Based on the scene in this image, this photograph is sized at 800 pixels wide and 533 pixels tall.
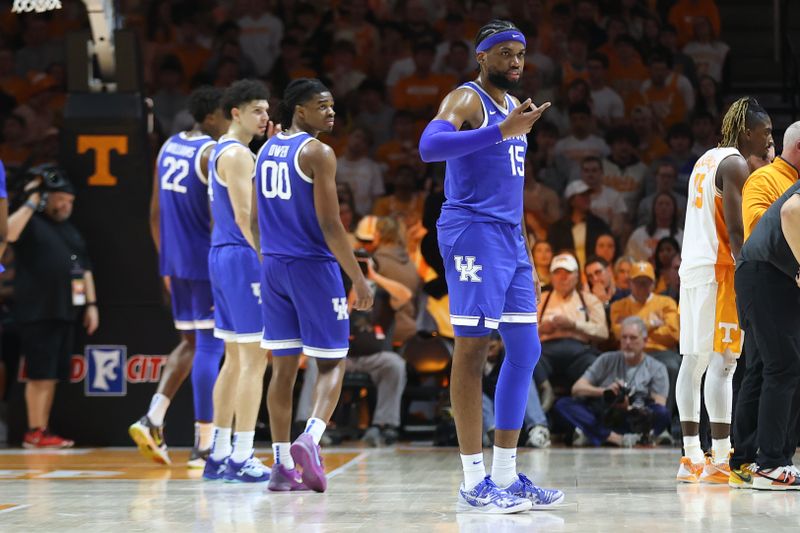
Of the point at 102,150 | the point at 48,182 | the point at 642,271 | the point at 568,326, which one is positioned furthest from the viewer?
the point at 642,271

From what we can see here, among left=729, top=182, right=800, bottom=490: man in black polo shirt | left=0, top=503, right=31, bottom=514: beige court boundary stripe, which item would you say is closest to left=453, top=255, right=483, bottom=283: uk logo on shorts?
left=729, top=182, right=800, bottom=490: man in black polo shirt

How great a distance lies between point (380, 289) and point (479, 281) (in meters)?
4.97

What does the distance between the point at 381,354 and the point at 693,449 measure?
12.2 feet

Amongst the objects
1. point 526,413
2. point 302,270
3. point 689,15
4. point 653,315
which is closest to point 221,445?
point 302,270

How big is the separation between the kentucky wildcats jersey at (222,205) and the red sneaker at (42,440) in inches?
119

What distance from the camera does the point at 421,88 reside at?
13.7m

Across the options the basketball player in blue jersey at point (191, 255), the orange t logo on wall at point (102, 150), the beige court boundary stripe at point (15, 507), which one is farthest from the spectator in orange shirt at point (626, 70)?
the beige court boundary stripe at point (15, 507)

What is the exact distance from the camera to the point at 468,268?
19.1 ft

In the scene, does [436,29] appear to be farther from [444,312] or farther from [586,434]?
[586,434]

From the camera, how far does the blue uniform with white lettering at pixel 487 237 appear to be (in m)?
5.80

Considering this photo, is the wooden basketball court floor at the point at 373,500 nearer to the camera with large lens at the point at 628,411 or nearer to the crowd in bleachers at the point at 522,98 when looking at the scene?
the camera with large lens at the point at 628,411

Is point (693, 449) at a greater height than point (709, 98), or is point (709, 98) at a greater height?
point (709, 98)

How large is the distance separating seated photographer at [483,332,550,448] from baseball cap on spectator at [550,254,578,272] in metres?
0.84

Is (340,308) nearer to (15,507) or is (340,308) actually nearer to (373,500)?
(373,500)
